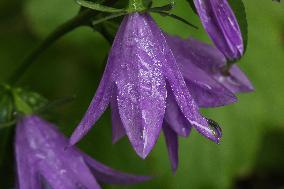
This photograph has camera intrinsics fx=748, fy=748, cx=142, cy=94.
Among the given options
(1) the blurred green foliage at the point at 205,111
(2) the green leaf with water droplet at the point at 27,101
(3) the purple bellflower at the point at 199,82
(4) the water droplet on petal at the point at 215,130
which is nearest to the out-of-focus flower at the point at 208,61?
(3) the purple bellflower at the point at 199,82

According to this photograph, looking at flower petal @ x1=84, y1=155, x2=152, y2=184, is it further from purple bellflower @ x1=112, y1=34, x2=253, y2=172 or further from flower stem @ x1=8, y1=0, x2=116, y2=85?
flower stem @ x1=8, y1=0, x2=116, y2=85

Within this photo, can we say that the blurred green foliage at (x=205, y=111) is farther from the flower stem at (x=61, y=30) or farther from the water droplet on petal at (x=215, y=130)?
the water droplet on petal at (x=215, y=130)

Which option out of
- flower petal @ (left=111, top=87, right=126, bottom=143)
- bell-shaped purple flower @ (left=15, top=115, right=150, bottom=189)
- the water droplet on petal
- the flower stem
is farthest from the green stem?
the water droplet on petal

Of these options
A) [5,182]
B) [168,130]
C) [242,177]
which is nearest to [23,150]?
[5,182]

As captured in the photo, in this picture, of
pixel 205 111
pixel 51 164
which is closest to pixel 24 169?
pixel 51 164

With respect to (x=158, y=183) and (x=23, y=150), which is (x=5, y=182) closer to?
(x=23, y=150)

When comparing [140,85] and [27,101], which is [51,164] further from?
[140,85]
